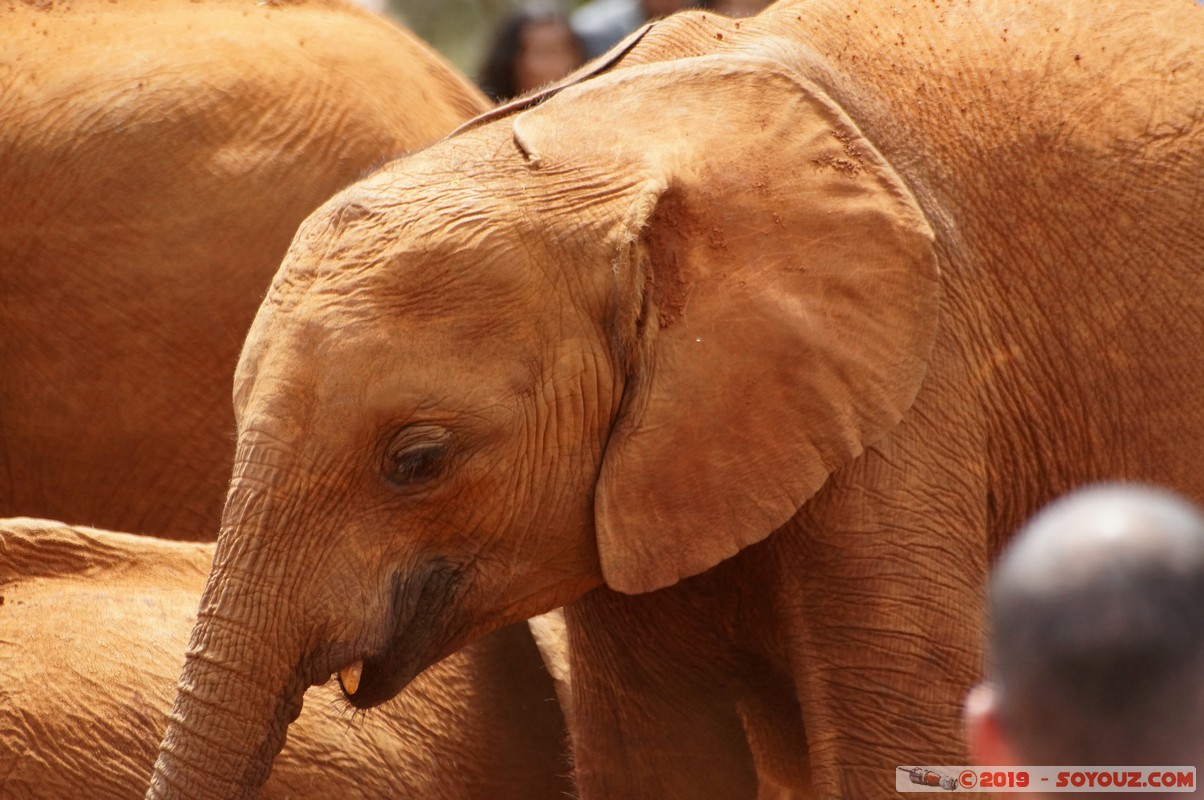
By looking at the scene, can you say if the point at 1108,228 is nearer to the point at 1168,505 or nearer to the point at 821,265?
the point at 821,265

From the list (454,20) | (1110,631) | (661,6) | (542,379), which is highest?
(454,20)

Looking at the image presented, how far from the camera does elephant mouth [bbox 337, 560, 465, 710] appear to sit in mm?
2914

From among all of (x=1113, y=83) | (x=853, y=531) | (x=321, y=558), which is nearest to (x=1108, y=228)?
(x=1113, y=83)

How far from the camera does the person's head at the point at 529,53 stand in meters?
7.30

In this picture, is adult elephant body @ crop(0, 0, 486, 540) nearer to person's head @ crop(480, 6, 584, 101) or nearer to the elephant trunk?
the elephant trunk

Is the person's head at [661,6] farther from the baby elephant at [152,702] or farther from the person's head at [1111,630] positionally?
the person's head at [1111,630]

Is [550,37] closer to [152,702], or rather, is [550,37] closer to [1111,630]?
[152,702]

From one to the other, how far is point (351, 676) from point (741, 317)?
81 centimetres

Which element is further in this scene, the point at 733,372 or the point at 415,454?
the point at 733,372

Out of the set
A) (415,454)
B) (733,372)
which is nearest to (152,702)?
(415,454)

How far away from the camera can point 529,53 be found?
737cm

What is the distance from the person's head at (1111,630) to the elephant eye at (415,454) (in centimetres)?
149

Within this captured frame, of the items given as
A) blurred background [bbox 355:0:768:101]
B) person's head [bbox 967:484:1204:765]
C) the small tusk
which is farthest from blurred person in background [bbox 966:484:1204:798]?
blurred background [bbox 355:0:768:101]

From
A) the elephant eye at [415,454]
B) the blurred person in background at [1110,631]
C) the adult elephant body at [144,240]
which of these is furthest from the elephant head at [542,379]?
the adult elephant body at [144,240]
